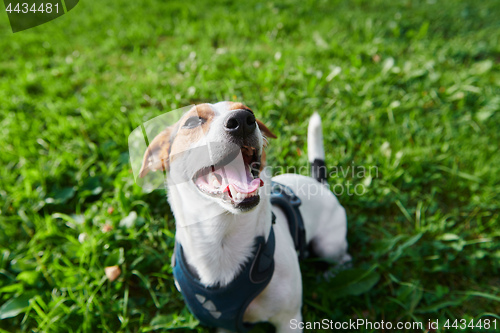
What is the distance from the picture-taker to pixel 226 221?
1639mm

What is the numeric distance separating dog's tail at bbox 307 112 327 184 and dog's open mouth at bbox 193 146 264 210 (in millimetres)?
1016

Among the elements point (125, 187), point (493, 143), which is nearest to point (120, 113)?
point (125, 187)

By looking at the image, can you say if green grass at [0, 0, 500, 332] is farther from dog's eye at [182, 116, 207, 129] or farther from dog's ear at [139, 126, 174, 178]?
dog's eye at [182, 116, 207, 129]

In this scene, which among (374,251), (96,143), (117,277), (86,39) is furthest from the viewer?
(86,39)

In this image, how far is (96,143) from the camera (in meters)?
3.40

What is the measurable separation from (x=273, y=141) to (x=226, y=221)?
1.57 metres

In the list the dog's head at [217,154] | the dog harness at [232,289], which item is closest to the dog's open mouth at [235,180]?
the dog's head at [217,154]

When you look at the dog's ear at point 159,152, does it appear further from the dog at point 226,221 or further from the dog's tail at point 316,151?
the dog's tail at point 316,151

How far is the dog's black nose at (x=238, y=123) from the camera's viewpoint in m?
1.44

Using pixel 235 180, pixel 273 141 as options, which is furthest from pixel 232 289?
pixel 273 141

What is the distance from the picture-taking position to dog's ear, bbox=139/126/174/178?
1725 millimetres

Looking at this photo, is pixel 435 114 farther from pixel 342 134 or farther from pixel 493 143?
pixel 342 134

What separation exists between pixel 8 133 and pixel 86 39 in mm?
2146

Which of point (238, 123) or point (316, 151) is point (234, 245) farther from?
point (316, 151)
